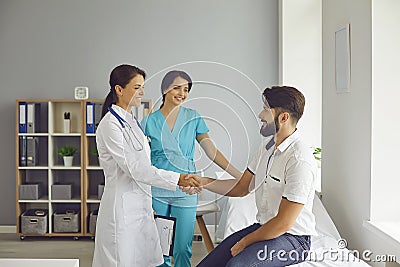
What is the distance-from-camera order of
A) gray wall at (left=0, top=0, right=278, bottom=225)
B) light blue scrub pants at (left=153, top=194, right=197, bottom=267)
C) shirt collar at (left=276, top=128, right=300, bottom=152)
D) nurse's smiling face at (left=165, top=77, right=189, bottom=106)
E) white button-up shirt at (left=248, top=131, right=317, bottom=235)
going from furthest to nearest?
gray wall at (left=0, top=0, right=278, bottom=225), light blue scrub pants at (left=153, top=194, right=197, bottom=267), nurse's smiling face at (left=165, top=77, right=189, bottom=106), shirt collar at (left=276, top=128, right=300, bottom=152), white button-up shirt at (left=248, top=131, right=317, bottom=235)

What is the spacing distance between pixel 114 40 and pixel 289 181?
10.7ft

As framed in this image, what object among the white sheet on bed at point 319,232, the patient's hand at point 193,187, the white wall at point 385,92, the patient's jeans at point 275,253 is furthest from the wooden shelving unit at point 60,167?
the patient's jeans at point 275,253

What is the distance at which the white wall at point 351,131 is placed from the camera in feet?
10.6

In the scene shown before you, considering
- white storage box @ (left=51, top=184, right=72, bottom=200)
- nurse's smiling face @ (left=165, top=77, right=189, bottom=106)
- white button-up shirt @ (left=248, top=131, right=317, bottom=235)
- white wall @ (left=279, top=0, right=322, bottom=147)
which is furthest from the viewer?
white storage box @ (left=51, top=184, right=72, bottom=200)

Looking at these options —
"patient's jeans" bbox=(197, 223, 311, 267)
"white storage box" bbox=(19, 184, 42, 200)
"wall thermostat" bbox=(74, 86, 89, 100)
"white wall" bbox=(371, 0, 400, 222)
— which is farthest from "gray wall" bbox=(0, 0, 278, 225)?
"patient's jeans" bbox=(197, 223, 311, 267)

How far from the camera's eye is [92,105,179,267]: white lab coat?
9.90ft

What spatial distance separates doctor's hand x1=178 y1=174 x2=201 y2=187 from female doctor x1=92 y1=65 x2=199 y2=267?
8cm

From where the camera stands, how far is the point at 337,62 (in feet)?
12.3

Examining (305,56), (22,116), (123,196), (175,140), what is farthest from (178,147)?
(22,116)

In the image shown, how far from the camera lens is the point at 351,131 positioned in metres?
3.51

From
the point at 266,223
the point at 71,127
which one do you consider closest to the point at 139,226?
the point at 266,223

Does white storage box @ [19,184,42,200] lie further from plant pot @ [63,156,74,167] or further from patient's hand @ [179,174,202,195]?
patient's hand @ [179,174,202,195]

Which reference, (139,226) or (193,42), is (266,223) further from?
(193,42)

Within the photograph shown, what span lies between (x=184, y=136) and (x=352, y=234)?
133 centimetres
